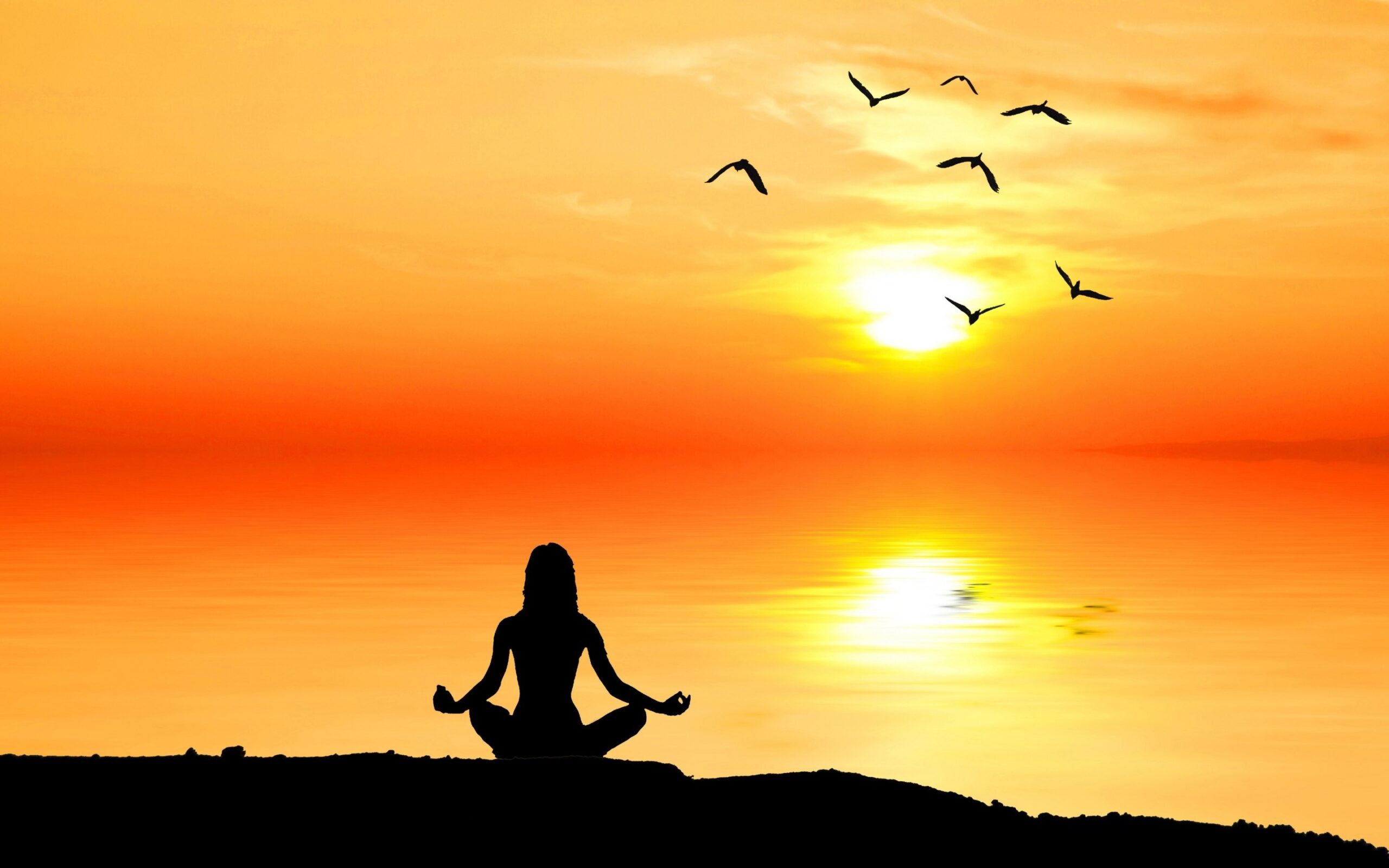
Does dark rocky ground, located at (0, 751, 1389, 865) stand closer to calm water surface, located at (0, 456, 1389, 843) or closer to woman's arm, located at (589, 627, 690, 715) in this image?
woman's arm, located at (589, 627, 690, 715)

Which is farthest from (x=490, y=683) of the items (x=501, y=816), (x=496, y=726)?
(x=501, y=816)

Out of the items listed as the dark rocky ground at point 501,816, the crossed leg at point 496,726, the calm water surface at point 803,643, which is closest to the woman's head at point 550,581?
the crossed leg at point 496,726

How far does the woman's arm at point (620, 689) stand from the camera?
970cm

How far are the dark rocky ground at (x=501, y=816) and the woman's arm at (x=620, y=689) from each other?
1466mm

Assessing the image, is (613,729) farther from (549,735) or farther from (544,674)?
(544,674)

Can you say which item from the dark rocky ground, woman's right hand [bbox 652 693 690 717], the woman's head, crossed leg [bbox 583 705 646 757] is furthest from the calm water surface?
the dark rocky ground

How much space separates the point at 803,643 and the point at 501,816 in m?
16.7

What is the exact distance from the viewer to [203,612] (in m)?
27.1

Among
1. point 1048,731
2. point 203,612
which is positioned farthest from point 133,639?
point 1048,731

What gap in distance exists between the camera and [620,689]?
10086mm

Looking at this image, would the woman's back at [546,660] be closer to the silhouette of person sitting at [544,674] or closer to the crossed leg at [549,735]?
the silhouette of person sitting at [544,674]

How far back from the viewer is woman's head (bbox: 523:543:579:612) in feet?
31.5

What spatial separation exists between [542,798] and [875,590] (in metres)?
24.4

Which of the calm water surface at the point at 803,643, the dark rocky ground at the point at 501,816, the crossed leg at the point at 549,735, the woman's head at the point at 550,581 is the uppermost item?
the calm water surface at the point at 803,643
